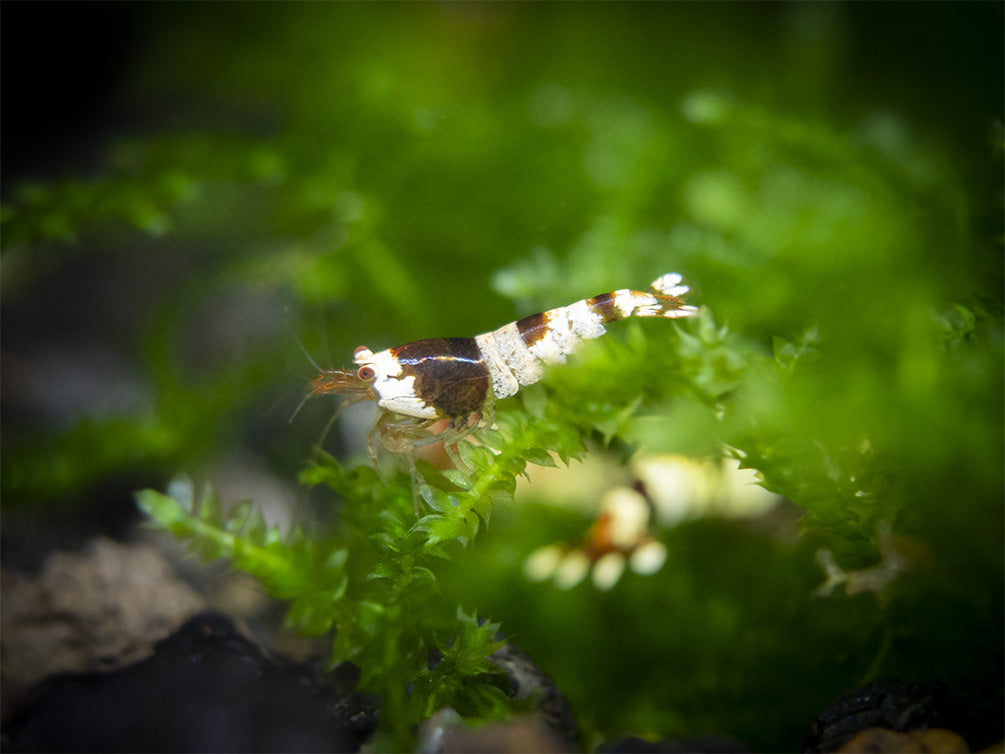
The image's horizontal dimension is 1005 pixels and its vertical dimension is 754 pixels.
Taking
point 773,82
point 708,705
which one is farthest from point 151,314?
point 773,82

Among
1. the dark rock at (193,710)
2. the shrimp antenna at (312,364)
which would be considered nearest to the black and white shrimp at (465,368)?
the shrimp antenna at (312,364)

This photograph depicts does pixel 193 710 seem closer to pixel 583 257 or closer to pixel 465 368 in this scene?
pixel 465 368

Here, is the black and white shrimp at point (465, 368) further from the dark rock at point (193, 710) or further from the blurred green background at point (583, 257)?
the dark rock at point (193, 710)

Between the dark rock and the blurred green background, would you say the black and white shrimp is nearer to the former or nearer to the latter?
the blurred green background

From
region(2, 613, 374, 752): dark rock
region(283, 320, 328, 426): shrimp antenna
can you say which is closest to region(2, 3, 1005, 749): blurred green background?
region(283, 320, 328, 426): shrimp antenna

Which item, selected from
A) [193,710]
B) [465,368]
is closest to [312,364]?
[465,368]

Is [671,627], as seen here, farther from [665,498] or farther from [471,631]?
[471,631]
